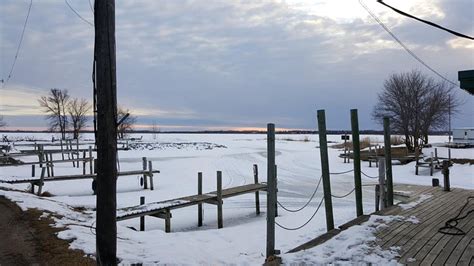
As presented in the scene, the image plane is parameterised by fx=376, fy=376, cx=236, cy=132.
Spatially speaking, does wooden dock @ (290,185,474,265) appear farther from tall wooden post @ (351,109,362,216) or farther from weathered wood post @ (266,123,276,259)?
tall wooden post @ (351,109,362,216)

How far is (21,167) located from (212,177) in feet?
49.5

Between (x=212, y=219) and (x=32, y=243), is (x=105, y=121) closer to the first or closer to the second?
(x=32, y=243)

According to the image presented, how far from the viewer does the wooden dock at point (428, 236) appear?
5.21 metres

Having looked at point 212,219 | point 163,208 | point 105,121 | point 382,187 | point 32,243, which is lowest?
point 212,219

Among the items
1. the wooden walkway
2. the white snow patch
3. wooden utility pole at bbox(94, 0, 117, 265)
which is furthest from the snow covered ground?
wooden utility pole at bbox(94, 0, 117, 265)

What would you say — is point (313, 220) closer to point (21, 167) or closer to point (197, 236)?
point (197, 236)

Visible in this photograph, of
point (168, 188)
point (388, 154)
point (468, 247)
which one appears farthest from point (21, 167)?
point (468, 247)

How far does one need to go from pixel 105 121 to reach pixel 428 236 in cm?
547

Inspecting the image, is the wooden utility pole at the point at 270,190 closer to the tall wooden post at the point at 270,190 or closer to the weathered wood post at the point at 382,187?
the tall wooden post at the point at 270,190

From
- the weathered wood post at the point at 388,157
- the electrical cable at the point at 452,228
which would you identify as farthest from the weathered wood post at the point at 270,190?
the weathered wood post at the point at 388,157

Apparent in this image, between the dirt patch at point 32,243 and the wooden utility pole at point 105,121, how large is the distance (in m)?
1.39

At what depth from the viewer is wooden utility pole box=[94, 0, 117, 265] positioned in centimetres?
470

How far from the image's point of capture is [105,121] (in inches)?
185

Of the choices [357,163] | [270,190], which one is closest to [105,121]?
[270,190]
